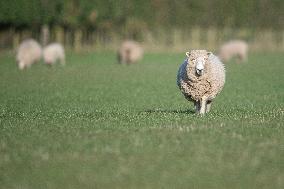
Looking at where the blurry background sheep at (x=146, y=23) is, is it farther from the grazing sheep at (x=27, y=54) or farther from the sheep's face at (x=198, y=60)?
the sheep's face at (x=198, y=60)

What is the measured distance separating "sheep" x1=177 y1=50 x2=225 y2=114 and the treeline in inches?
1680

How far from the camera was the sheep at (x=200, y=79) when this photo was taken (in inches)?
611

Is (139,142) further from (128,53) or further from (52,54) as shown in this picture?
(128,53)

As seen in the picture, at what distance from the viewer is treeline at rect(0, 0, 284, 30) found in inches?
2298

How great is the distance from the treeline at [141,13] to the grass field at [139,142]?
121 feet

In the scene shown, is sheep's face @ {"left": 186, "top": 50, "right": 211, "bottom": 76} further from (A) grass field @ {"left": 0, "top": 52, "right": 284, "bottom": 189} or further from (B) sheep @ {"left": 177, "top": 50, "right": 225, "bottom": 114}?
(A) grass field @ {"left": 0, "top": 52, "right": 284, "bottom": 189}

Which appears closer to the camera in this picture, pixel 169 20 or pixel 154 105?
pixel 154 105

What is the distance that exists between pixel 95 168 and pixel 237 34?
6172 cm

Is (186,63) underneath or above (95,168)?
above

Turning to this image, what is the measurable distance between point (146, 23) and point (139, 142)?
5498 centimetres

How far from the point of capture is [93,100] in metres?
20.6

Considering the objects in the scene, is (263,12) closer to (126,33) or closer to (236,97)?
(126,33)

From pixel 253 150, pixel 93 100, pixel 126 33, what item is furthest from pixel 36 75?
pixel 126 33

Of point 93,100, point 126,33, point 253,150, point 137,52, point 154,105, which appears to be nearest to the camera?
point 253,150
